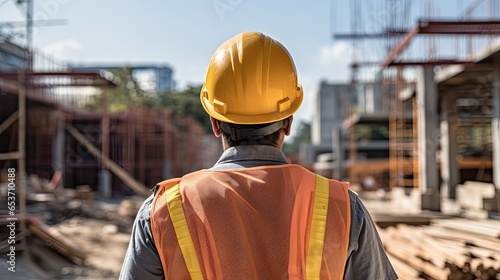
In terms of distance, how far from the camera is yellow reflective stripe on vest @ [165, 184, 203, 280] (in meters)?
1.34

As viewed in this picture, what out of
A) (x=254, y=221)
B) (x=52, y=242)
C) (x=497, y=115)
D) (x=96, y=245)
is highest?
(x=497, y=115)

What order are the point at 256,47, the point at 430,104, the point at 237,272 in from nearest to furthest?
the point at 237,272 < the point at 256,47 < the point at 430,104

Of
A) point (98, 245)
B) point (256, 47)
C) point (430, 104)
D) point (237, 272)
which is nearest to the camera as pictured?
point (237, 272)

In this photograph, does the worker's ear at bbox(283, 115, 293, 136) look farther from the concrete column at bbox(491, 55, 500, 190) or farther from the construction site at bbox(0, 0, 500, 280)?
the concrete column at bbox(491, 55, 500, 190)

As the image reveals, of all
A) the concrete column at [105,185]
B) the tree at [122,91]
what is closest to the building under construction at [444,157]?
the concrete column at [105,185]

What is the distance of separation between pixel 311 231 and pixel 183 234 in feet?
1.16

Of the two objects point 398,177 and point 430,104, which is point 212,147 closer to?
point 398,177

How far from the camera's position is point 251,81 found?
1.51 m

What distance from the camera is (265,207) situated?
1369mm

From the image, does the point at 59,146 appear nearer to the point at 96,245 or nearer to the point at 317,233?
the point at 96,245

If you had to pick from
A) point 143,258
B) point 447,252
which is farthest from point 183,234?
point 447,252

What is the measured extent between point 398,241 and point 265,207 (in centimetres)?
512

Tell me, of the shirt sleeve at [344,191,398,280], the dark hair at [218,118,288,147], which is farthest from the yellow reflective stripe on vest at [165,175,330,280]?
the dark hair at [218,118,288,147]

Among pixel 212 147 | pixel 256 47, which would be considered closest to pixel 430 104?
pixel 256 47
